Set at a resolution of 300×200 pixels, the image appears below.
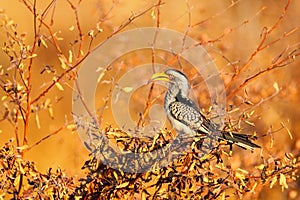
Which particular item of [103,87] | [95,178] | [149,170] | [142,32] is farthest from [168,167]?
[103,87]

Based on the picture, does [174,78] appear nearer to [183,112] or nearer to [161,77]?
[161,77]

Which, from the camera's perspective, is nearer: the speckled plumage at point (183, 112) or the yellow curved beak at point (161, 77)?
the speckled plumage at point (183, 112)

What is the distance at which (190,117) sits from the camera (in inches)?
133

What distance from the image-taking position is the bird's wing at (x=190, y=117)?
10.2ft

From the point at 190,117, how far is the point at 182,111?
101mm

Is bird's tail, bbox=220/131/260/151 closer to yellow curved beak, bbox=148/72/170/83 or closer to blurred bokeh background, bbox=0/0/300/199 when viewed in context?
yellow curved beak, bbox=148/72/170/83

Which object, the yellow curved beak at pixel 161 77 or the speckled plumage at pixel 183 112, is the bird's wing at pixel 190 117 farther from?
the yellow curved beak at pixel 161 77

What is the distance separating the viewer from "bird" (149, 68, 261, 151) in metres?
3.05

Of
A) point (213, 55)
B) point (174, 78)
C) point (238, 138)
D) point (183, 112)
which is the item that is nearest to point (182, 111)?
point (183, 112)

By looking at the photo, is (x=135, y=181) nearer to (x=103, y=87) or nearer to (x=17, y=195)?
(x=17, y=195)

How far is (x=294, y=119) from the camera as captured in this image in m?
6.14

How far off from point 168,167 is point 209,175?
17cm

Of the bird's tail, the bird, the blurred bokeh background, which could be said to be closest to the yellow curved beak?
the bird

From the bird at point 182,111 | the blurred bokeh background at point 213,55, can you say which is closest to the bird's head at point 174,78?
the bird at point 182,111
